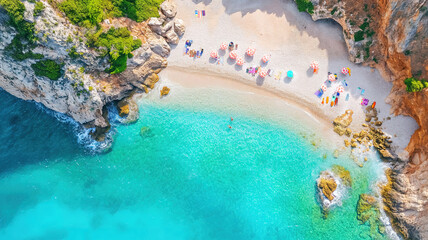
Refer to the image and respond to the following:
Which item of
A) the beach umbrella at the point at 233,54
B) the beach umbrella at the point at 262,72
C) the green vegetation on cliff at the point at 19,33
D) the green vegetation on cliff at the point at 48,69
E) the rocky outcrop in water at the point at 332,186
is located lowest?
the rocky outcrop in water at the point at 332,186

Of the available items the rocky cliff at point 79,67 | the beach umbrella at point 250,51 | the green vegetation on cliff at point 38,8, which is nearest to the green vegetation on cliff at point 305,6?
the beach umbrella at point 250,51

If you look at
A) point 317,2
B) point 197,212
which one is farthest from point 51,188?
point 317,2

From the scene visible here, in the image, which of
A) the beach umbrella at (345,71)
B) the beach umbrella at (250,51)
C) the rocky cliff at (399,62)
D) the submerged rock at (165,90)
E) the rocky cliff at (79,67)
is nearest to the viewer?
the rocky cliff at (79,67)

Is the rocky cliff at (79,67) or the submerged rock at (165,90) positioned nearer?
the rocky cliff at (79,67)

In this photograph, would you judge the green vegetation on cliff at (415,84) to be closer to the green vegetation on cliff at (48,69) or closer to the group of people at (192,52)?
the group of people at (192,52)

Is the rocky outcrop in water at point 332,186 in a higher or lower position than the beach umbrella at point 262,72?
lower

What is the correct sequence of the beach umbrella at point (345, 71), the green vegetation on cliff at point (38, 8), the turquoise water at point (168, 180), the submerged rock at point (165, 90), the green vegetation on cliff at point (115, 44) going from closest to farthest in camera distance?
the green vegetation on cliff at point (38, 8) < the green vegetation on cliff at point (115, 44) < the beach umbrella at point (345, 71) < the turquoise water at point (168, 180) < the submerged rock at point (165, 90)

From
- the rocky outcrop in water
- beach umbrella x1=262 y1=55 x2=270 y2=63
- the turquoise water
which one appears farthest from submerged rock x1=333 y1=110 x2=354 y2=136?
beach umbrella x1=262 y1=55 x2=270 y2=63

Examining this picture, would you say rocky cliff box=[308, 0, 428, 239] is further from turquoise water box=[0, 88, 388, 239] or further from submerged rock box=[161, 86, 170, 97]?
submerged rock box=[161, 86, 170, 97]

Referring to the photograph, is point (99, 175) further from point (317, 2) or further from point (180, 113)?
point (317, 2)
